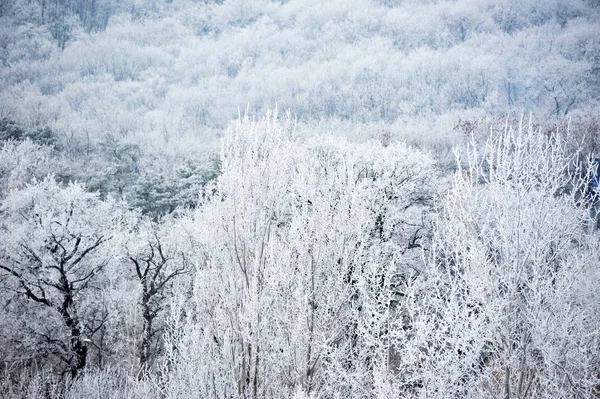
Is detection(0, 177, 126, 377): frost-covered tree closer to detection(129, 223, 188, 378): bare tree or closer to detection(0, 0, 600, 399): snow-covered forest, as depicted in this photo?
detection(0, 0, 600, 399): snow-covered forest

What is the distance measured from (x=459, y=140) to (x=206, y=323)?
4067 cm

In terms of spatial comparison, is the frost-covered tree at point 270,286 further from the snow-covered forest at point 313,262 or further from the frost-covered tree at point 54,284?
the frost-covered tree at point 54,284

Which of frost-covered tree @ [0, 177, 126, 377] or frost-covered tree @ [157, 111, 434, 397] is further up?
frost-covered tree @ [157, 111, 434, 397]

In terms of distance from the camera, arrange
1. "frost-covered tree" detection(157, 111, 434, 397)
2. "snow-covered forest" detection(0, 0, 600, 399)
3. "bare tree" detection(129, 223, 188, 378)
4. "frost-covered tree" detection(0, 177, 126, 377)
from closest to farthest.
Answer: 1. "snow-covered forest" detection(0, 0, 600, 399)
2. "frost-covered tree" detection(157, 111, 434, 397)
3. "frost-covered tree" detection(0, 177, 126, 377)
4. "bare tree" detection(129, 223, 188, 378)

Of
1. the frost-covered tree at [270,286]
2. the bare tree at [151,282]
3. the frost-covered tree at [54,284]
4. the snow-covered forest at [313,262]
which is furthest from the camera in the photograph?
the bare tree at [151,282]

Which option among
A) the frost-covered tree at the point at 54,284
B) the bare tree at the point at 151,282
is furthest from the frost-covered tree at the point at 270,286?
the frost-covered tree at the point at 54,284

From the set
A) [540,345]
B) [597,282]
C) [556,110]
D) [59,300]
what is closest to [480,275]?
[540,345]

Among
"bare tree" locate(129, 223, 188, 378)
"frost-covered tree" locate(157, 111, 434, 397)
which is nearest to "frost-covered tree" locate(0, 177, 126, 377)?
"bare tree" locate(129, 223, 188, 378)

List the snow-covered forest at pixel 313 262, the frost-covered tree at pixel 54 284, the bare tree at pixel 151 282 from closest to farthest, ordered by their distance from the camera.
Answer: the snow-covered forest at pixel 313 262, the frost-covered tree at pixel 54 284, the bare tree at pixel 151 282

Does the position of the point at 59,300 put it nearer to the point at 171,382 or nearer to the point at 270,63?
the point at 171,382

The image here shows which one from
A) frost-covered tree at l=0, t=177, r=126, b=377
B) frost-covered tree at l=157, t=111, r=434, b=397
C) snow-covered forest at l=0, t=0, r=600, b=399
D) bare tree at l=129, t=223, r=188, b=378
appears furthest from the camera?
bare tree at l=129, t=223, r=188, b=378

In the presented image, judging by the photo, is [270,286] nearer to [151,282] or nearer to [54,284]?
[151,282]

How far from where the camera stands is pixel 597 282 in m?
10.7

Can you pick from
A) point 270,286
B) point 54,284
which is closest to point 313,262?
point 270,286
